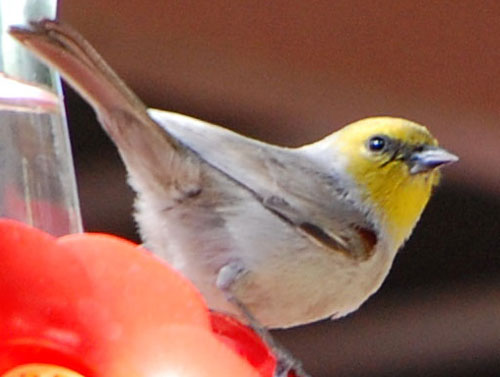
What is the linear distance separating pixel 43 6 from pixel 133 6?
1.12 meters

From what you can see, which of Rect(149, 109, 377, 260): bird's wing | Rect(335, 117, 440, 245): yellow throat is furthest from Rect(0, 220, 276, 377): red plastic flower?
Result: Rect(335, 117, 440, 245): yellow throat

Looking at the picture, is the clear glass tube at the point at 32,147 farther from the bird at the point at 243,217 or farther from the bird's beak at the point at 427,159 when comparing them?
the bird's beak at the point at 427,159

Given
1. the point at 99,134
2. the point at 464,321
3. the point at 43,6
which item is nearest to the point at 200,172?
the point at 43,6

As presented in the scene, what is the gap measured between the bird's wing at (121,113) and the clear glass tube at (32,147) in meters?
0.06

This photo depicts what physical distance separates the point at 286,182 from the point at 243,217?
161 millimetres

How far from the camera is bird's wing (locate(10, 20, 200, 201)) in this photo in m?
1.15

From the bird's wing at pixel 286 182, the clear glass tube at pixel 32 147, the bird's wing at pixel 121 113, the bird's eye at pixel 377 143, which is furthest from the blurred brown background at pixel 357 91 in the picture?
the clear glass tube at pixel 32 147

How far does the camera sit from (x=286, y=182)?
1776 millimetres

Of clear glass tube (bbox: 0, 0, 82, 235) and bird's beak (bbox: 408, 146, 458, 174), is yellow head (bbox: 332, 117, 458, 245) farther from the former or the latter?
clear glass tube (bbox: 0, 0, 82, 235)

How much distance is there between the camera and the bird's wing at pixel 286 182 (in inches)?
63.9

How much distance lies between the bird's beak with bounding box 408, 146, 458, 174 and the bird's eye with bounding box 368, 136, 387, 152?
6 cm

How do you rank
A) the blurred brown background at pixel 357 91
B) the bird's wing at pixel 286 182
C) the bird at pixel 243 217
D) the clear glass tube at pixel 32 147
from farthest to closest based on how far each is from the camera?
1. the blurred brown background at pixel 357 91
2. the bird's wing at pixel 286 182
3. the bird at pixel 243 217
4. the clear glass tube at pixel 32 147

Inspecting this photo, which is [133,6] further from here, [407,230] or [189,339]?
[189,339]

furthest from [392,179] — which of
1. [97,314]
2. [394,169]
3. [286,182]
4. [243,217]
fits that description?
[97,314]
